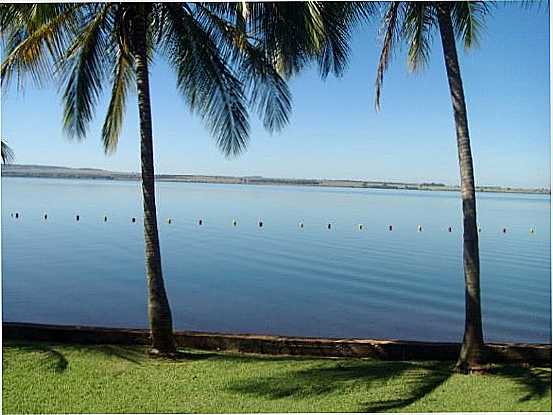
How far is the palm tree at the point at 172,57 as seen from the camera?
4770 millimetres

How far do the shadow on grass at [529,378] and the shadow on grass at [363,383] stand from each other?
439mm

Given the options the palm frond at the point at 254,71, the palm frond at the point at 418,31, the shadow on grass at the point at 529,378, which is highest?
the palm frond at the point at 418,31

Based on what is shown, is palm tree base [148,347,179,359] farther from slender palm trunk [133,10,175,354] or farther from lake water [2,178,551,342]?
lake water [2,178,551,342]

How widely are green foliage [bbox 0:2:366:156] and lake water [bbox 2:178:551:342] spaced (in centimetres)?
127

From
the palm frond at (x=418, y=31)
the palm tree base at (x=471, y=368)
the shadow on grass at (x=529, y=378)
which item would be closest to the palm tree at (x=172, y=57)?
the palm frond at (x=418, y=31)

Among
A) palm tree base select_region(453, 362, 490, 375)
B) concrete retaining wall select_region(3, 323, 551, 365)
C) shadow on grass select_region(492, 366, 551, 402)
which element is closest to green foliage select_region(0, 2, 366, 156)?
concrete retaining wall select_region(3, 323, 551, 365)

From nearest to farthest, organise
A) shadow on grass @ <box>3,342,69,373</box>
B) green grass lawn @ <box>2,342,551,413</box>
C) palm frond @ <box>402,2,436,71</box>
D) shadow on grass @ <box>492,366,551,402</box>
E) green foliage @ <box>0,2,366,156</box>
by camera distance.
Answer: green grass lawn @ <box>2,342,551,413</box>, shadow on grass @ <box>492,366,551,402</box>, shadow on grass @ <box>3,342,69,373</box>, green foliage @ <box>0,2,366,156</box>, palm frond @ <box>402,2,436,71</box>

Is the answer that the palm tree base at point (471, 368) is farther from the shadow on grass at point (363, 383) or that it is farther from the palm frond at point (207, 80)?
the palm frond at point (207, 80)

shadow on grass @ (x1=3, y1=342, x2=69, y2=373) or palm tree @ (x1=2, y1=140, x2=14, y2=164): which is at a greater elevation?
palm tree @ (x1=2, y1=140, x2=14, y2=164)

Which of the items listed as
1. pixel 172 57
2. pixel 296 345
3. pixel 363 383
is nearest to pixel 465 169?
pixel 363 383

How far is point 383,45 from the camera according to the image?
5.07 m

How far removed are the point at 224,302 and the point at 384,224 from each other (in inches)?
352

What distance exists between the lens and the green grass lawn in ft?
13.5

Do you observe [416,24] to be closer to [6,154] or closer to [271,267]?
[6,154]
